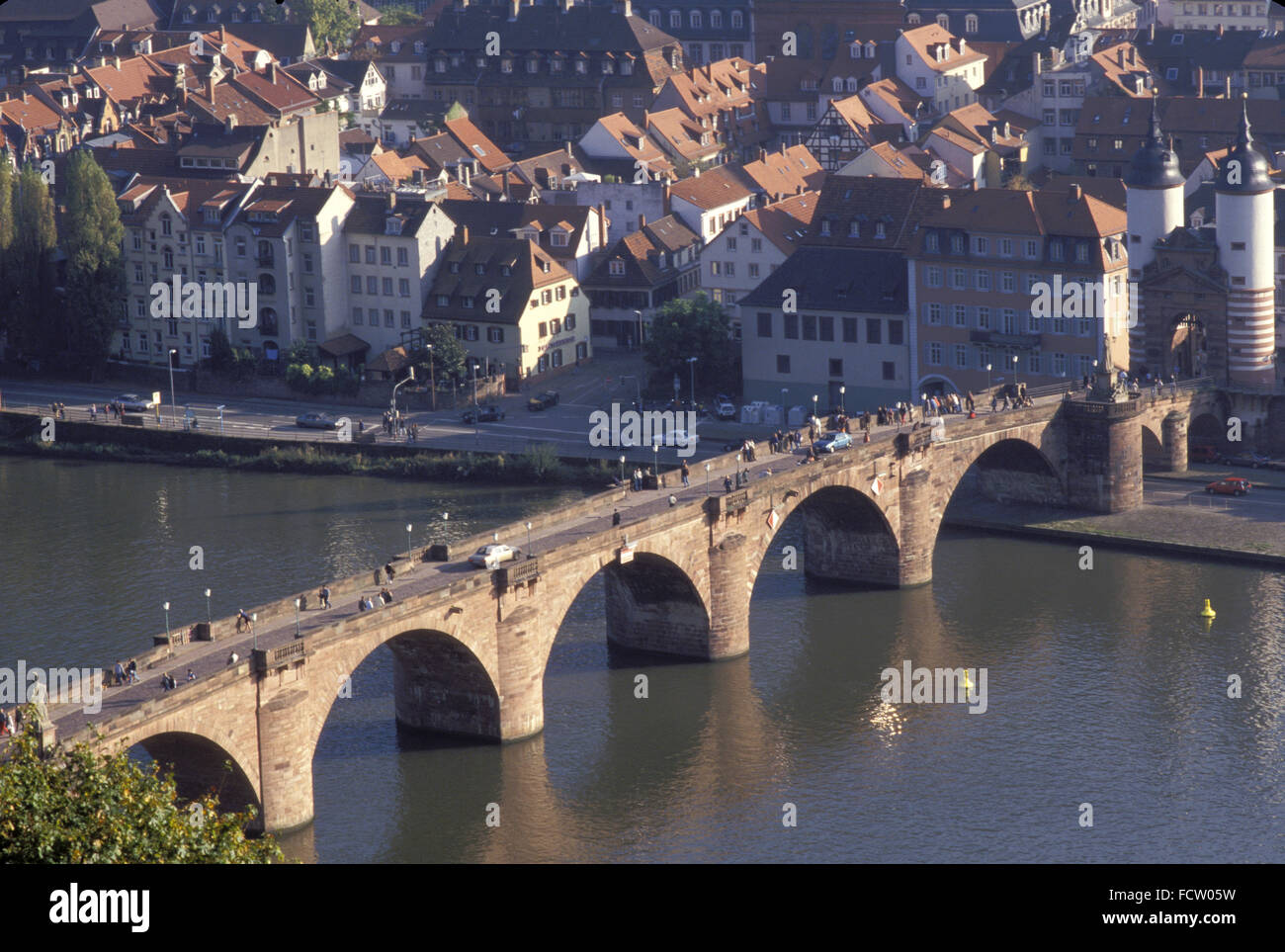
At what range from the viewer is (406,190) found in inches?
6658

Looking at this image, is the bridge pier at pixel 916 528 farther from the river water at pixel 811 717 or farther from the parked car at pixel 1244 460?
the parked car at pixel 1244 460

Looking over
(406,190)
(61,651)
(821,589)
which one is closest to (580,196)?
(406,190)

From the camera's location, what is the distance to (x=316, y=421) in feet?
511

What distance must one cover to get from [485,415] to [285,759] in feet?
209

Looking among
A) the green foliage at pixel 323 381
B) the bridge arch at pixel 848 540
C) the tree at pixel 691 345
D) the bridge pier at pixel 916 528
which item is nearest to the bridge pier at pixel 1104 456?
the bridge pier at pixel 916 528

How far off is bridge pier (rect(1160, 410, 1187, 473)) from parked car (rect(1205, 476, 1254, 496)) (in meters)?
4.50

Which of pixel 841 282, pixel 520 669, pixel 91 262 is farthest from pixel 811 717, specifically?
pixel 91 262

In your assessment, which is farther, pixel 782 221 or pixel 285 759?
pixel 782 221

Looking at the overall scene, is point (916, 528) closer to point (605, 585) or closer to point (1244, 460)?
point (605, 585)

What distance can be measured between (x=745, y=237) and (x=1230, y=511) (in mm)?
40905

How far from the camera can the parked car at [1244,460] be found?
468 ft

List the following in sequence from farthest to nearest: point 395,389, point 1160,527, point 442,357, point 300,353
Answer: point 300,353
point 395,389
point 442,357
point 1160,527
